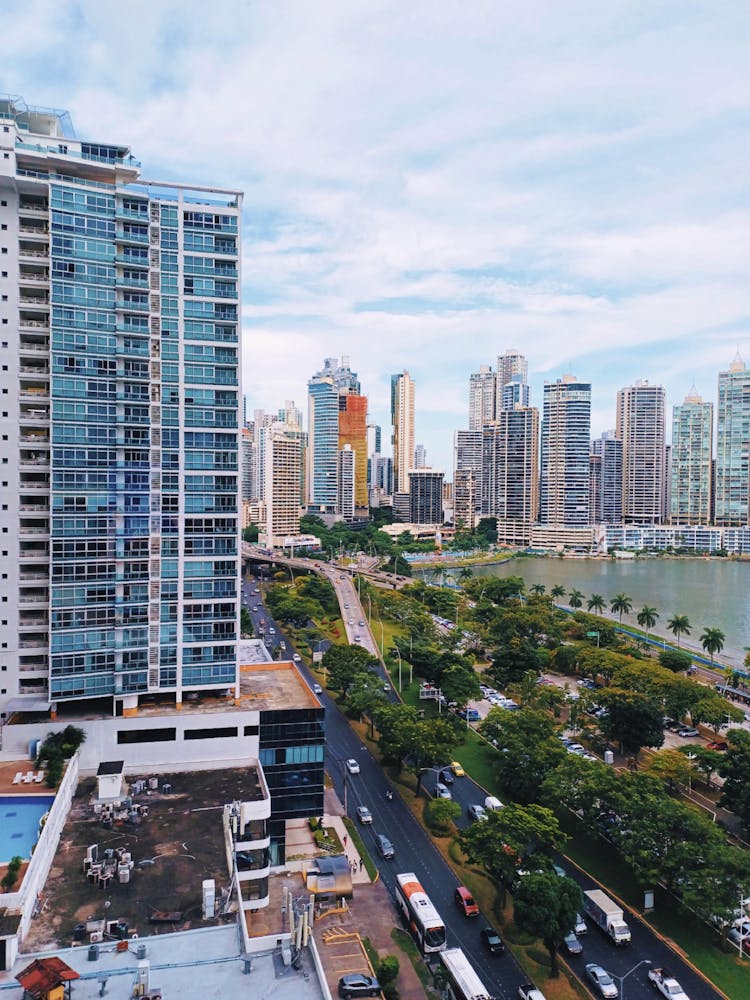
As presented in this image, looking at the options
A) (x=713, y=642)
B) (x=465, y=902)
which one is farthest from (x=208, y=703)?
(x=713, y=642)

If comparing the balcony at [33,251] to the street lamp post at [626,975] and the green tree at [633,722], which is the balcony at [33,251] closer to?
the street lamp post at [626,975]

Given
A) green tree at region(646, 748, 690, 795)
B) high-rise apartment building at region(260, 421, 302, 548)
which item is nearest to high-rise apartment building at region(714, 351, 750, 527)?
high-rise apartment building at region(260, 421, 302, 548)

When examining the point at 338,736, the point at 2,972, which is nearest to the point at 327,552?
the point at 338,736

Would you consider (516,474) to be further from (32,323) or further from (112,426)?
(32,323)

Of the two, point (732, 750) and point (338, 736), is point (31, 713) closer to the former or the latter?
point (338, 736)

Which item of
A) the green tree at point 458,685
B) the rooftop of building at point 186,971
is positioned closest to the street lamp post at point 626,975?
the rooftop of building at point 186,971
